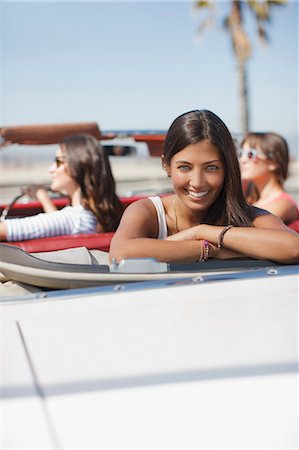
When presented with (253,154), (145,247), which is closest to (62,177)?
(253,154)

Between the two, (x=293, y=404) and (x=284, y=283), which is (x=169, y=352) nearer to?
(x=293, y=404)

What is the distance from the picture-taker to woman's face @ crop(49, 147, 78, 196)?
3.58m

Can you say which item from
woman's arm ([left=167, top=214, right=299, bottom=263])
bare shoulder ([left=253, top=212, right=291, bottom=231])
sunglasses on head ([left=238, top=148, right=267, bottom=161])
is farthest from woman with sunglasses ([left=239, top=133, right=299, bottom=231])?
woman's arm ([left=167, top=214, right=299, bottom=263])

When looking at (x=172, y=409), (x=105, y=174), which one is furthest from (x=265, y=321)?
(x=105, y=174)

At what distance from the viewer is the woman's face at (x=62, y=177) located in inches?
141

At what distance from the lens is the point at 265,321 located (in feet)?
4.96

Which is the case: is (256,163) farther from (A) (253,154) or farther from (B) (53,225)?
(B) (53,225)

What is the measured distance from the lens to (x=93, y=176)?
3553 millimetres

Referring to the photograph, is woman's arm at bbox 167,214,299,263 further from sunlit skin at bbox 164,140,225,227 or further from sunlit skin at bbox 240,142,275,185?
sunlit skin at bbox 240,142,275,185

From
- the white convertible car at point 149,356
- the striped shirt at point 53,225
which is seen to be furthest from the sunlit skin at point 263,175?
the white convertible car at point 149,356

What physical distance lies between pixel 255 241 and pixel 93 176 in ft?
5.81

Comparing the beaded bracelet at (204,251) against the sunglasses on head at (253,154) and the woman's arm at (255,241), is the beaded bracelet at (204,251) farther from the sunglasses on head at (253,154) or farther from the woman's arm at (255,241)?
the sunglasses on head at (253,154)

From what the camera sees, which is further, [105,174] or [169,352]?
[105,174]

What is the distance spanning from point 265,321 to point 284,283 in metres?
0.19
